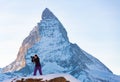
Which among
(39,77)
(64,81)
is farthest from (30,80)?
(64,81)

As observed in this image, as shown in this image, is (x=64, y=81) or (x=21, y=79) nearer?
(x=64, y=81)

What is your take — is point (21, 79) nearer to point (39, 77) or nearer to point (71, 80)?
point (39, 77)

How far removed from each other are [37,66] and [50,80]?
528 centimetres

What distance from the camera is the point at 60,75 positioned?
3244 centimetres

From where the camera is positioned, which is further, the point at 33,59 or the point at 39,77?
the point at 33,59

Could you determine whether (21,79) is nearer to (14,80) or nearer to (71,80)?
(14,80)

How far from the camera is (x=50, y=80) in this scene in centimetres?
3209

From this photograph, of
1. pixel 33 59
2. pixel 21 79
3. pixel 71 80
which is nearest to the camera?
pixel 71 80

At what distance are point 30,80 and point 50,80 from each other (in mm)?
1961

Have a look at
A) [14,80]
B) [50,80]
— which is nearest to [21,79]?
[14,80]

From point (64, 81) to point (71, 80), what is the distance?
23.5 inches

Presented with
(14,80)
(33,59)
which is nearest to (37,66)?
(33,59)

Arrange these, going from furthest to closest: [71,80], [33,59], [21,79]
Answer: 1. [33,59]
2. [21,79]
3. [71,80]

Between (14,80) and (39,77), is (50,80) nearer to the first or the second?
(39,77)
